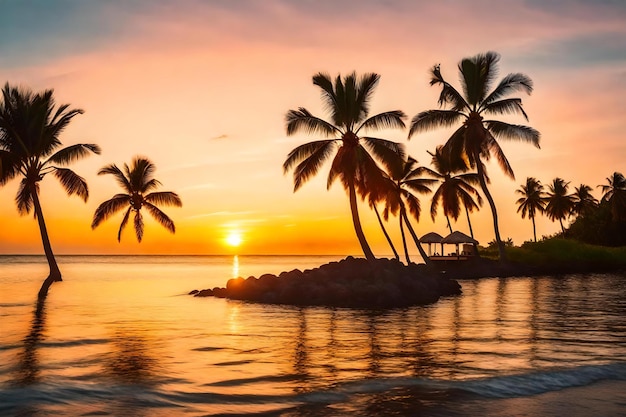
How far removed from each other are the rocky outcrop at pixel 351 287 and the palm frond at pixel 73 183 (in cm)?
908

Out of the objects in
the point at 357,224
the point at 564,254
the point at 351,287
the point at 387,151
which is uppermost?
the point at 387,151

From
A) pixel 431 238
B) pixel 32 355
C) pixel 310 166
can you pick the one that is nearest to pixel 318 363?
pixel 32 355

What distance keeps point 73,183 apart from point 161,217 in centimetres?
1249

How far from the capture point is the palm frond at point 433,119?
43688 mm

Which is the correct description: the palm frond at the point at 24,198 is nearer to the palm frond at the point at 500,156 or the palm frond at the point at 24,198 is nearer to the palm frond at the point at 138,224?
the palm frond at the point at 138,224

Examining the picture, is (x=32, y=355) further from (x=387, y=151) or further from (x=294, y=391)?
(x=387, y=151)

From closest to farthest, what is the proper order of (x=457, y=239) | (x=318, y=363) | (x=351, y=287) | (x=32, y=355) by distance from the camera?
(x=318, y=363) < (x=32, y=355) < (x=351, y=287) < (x=457, y=239)

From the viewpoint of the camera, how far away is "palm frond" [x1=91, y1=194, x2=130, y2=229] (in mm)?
42906

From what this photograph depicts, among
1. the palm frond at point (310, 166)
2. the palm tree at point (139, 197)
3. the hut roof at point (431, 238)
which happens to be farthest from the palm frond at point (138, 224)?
the hut roof at point (431, 238)

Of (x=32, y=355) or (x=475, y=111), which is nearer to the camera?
(x=32, y=355)

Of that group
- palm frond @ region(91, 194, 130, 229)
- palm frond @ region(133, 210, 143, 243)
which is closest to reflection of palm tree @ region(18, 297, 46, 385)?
palm frond @ region(91, 194, 130, 229)

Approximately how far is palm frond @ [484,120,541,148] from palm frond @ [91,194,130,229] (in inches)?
1123

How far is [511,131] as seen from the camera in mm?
42500

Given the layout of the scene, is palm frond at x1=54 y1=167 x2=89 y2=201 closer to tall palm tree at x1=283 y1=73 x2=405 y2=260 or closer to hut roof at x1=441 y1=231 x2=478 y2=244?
tall palm tree at x1=283 y1=73 x2=405 y2=260
